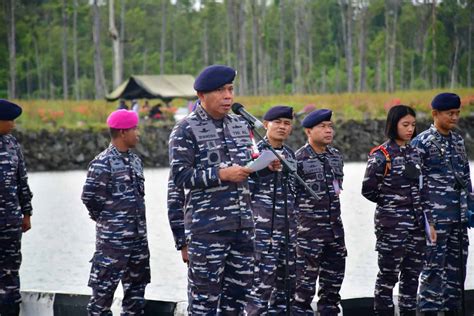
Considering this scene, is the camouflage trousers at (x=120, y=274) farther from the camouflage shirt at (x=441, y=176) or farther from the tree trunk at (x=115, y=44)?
the tree trunk at (x=115, y=44)

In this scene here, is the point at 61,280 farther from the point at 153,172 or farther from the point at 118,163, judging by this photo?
the point at 153,172

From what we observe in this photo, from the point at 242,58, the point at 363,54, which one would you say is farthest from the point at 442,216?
the point at 363,54

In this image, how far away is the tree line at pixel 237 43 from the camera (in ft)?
212

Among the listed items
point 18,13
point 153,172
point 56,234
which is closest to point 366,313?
point 56,234

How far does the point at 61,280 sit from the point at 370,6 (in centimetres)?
5925

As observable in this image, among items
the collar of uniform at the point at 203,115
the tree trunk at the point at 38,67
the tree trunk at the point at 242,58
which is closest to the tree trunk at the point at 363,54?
the tree trunk at the point at 242,58

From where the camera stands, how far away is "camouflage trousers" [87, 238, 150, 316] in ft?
26.1

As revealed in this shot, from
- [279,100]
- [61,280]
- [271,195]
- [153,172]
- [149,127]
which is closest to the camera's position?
[271,195]

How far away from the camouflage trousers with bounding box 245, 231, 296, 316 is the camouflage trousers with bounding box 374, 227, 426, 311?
0.72 m

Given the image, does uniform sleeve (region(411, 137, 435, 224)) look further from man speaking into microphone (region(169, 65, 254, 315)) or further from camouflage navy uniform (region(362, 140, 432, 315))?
man speaking into microphone (region(169, 65, 254, 315))

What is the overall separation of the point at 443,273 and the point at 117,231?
2.51 m

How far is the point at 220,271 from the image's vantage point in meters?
6.32

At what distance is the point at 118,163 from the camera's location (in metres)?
8.09

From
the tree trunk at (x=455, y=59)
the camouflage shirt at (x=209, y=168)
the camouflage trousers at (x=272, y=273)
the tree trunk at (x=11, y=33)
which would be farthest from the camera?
the tree trunk at (x=11, y=33)
